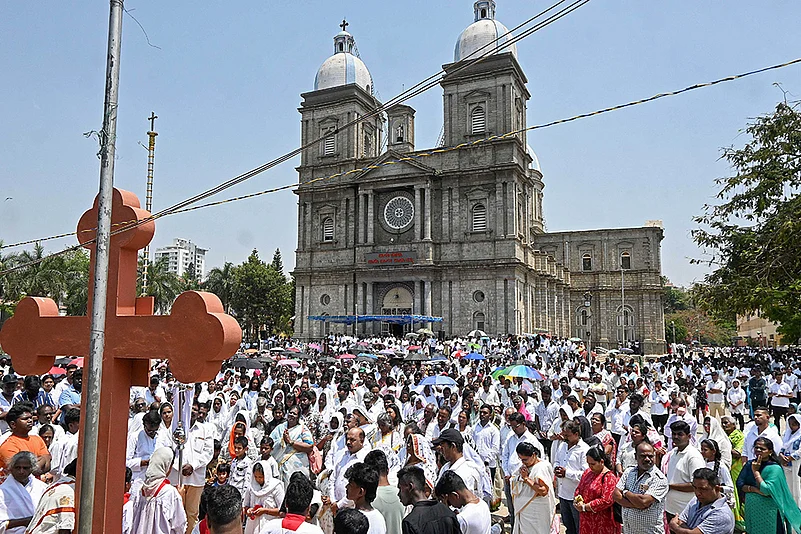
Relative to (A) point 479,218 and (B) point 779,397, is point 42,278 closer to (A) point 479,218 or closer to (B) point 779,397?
(A) point 479,218

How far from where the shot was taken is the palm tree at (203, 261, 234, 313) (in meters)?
62.5

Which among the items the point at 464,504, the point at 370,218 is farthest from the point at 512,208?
the point at 464,504

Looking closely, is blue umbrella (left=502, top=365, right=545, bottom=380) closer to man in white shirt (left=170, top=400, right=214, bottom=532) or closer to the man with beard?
man in white shirt (left=170, top=400, right=214, bottom=532)

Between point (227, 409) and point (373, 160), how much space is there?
126 feet

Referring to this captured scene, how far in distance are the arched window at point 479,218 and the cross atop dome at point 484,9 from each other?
16393mm

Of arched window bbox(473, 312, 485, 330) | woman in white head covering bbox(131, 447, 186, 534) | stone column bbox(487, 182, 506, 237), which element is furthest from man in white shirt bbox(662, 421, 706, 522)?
stone column bbox(487, 182, 506, 237)

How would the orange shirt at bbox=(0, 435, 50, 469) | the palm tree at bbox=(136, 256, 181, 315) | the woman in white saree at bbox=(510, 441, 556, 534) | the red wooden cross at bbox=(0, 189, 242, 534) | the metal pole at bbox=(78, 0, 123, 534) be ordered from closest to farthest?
the metal pole at bbox=(78, 0, 123, 534) < the red wooden cross at bbox=(0, 189, 242, 534) < the orange shirt at bbox=(0, 435, 50, 469) < the woman in white saree at bbox=(510, 441, 556, 534) < the palm tree at bbox=(136, 256, 181, 315)

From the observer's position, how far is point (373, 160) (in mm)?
48969

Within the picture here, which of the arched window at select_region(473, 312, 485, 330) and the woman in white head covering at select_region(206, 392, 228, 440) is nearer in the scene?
the woman in white head covering at select_region(206, 392, 228, 440)

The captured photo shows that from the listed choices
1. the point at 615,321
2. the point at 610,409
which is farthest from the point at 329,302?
the point at 610,409

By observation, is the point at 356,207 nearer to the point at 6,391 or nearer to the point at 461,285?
the point at 461,285

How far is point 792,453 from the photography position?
918 centimetres

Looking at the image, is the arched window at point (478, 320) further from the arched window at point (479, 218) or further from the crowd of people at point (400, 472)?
the crowd of people at point (400, 472)

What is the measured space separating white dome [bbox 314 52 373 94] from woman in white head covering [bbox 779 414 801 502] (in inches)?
1892
